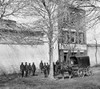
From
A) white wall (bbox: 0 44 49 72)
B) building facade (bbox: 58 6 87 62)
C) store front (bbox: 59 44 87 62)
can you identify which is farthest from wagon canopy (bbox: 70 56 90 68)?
white wall (bbox: 0 44 49 72)

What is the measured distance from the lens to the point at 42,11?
64.5 ft

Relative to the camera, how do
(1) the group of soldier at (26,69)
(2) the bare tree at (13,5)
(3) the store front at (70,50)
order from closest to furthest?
1. (2) the bare tree at (13,5)
2. (1) the group of soldier at (26,69)
3. (3) the store front at (70,50)

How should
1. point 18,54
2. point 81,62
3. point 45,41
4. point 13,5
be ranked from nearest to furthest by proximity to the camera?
point 13,5 < point 81,62 < point 18,54 < point 45,41

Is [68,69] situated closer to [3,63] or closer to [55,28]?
[55,28]

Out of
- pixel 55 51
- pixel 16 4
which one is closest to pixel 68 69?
pixel 16 4

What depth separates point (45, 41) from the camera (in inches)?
1120

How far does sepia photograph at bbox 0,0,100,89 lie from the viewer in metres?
13.3

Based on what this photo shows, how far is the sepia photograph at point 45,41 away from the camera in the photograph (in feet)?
43.6

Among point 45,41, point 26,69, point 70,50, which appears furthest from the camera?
point 70,50

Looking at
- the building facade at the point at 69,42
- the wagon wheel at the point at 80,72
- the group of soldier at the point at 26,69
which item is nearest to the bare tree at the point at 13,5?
the building facade at the point at 69,42

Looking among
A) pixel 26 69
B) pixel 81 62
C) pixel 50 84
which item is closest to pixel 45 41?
pixel 81 62

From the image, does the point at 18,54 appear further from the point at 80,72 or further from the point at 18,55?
the point at 80,72

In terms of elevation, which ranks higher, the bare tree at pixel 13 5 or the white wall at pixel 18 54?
the bare tree at pixel 13 5

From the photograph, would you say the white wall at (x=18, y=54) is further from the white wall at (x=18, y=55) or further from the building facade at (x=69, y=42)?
the building facade at (x=69, y=42)
